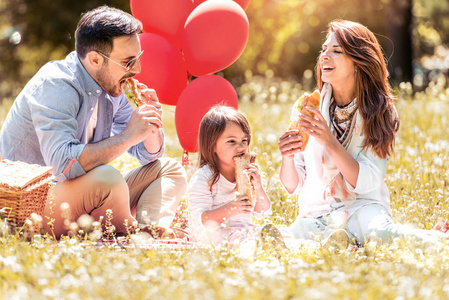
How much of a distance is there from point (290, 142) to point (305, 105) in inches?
9.9

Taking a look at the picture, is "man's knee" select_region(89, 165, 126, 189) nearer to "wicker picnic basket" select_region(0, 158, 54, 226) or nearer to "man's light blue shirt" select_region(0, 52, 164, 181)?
"man's light blue shirt" select_region(0, 52, 164, 181)

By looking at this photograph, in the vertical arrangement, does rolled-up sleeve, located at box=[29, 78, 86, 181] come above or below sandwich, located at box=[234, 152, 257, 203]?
above

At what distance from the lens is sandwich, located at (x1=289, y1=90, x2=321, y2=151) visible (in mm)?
3944

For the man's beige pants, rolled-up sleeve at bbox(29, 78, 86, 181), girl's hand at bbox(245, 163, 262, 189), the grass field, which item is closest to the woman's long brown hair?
the grass field

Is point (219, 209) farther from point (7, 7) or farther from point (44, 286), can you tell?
point (7, 7)

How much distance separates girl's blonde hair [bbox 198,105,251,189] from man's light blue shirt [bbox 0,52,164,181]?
73 centimetres

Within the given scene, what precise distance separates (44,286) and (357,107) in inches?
92.7

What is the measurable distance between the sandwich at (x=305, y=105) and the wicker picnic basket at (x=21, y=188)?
5.11 feet

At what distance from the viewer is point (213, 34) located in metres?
4.64

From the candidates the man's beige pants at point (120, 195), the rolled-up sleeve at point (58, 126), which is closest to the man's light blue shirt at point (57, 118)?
the rolled-up sleeve at point (58, 126)

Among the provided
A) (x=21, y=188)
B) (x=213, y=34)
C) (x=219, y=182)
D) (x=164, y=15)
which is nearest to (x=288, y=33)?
(x=164, y=15)

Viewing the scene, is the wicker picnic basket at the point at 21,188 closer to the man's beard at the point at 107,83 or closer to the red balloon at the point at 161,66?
the man's beard at the point at 107,83

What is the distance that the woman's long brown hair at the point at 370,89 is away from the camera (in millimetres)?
4043

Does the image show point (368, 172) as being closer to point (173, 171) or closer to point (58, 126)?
point (173, 171)
